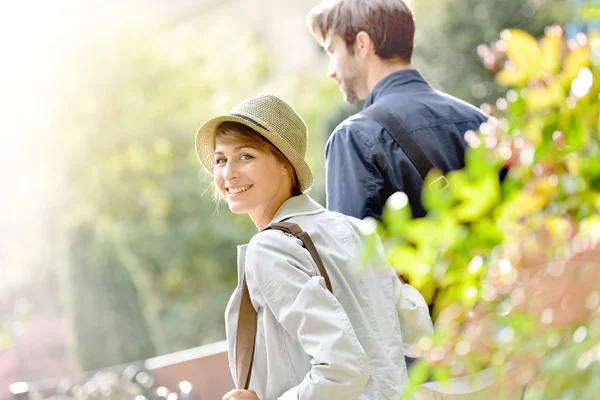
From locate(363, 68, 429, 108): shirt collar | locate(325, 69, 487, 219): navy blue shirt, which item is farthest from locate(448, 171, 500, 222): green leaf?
locate(363, 68, 429, 108): shirt collar

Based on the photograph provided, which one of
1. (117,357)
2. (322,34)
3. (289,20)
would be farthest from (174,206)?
(322,34)

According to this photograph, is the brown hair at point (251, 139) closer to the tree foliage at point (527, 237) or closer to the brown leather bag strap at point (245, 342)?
the brown leather bag strap at point (245, 342)

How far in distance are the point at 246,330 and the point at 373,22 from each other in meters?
1.06

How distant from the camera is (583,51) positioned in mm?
782

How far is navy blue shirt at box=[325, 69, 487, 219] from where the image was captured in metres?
2.19

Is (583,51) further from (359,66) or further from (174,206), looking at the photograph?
(174,206)

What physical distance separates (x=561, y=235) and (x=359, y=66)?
1782mm

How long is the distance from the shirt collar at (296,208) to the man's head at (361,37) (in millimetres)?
669

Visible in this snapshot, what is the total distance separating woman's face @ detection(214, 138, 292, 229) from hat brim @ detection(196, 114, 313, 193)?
0.11 ft

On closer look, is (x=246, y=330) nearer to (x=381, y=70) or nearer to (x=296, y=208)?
(x=296, y=208)

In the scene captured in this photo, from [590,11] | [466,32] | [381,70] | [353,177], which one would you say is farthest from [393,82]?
[466,32]

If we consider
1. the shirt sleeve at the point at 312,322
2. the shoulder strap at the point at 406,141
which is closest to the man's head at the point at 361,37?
the shoulder strap at the point at 406,141

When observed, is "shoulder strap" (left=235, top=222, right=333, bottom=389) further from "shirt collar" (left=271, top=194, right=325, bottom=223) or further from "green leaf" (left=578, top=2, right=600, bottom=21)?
"green leaf" (left=578, top=2, right=600, bottom=21)

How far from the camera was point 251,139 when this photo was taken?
1.94m
